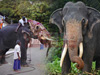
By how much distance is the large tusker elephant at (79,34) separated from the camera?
177 inches

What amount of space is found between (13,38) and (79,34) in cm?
564

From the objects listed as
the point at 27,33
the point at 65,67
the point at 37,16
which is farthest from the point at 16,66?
the point at 37,16

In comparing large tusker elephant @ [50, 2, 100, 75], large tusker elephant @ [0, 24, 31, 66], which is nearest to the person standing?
large tusker elephant @ [0, 24, 31, 66]

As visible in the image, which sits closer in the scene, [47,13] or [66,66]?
[66,66]

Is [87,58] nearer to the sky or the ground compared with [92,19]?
nearer to the ground

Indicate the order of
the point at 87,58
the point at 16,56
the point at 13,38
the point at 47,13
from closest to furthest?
the point at 87,58
the point at 16,56
the point at 13,38
the point at 47,13

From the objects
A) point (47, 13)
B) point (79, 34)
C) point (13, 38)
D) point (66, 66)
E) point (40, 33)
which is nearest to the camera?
point (79, 34)

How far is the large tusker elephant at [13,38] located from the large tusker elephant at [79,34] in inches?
161

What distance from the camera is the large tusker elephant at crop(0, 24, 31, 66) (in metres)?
9.21

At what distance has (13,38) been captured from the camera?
949 centimetres

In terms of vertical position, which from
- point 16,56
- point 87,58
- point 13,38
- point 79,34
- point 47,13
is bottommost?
point 16,56

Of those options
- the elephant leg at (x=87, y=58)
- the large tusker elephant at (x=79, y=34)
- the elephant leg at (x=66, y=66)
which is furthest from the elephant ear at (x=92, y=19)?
the elephant leg at (x=66, y=66)

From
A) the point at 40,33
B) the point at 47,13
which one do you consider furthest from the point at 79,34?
the point at 47,13

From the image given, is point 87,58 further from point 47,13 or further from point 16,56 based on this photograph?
point 47,13
